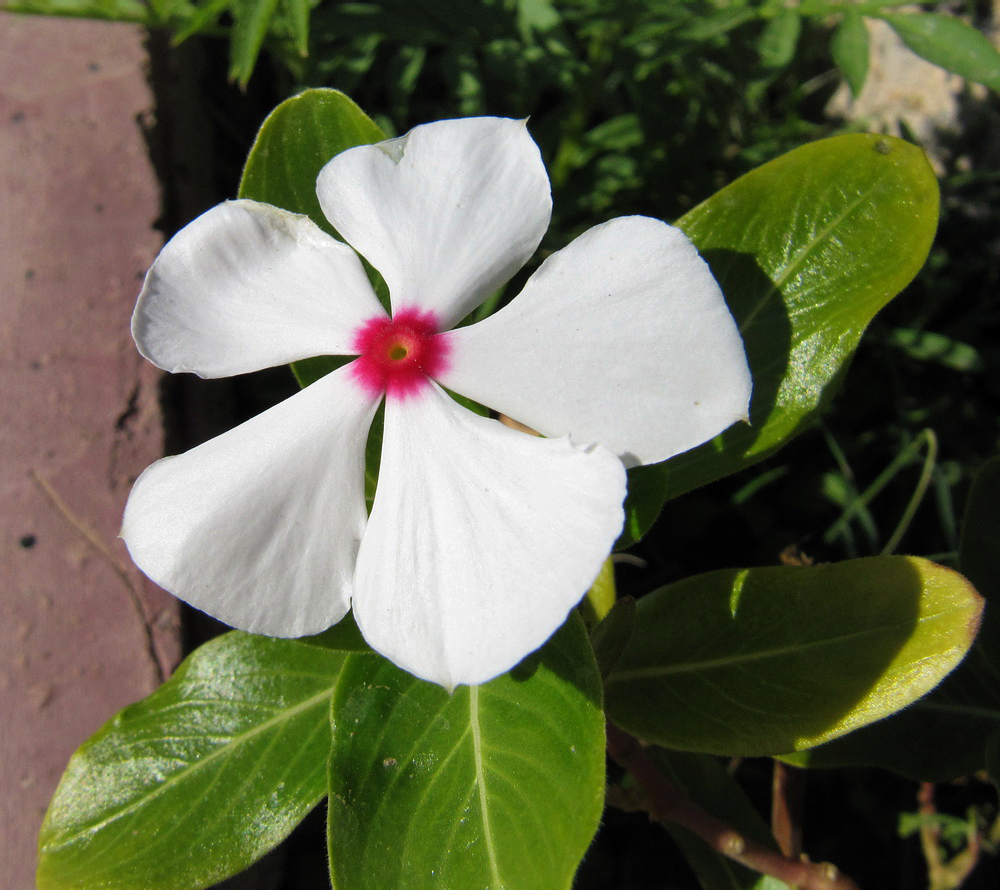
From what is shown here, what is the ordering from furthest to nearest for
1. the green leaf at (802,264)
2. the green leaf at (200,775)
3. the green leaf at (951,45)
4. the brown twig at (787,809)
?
the brown twig at (787,809) < the green leaf at (951,45) < the green leaf at (200,775) < the green leaf at (802,264)

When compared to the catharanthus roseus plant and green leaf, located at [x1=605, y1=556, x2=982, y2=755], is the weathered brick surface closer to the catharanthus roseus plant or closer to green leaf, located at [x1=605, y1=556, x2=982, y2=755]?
the catharanthus roseus plant

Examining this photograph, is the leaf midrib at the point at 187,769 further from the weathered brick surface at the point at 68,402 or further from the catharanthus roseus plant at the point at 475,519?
the weathered brick surface at the point at 68,402

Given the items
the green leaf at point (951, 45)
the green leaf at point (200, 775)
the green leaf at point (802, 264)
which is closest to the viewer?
the green leaf at point (802, 264)

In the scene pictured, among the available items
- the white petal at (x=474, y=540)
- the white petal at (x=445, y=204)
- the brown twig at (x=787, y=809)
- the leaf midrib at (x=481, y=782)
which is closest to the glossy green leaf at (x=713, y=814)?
the brown twig at (x=787, y=809)

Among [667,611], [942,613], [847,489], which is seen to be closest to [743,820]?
[667,611]

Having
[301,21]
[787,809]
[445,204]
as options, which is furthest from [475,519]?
[787,809]

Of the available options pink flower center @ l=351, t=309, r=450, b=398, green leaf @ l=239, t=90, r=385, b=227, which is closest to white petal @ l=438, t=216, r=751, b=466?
pink flower center @ l=351, t=309, r=450, b=398

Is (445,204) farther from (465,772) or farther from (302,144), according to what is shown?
(465,772)

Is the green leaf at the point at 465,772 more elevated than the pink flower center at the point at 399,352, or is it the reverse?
the pink flower center at the point at 399,352
